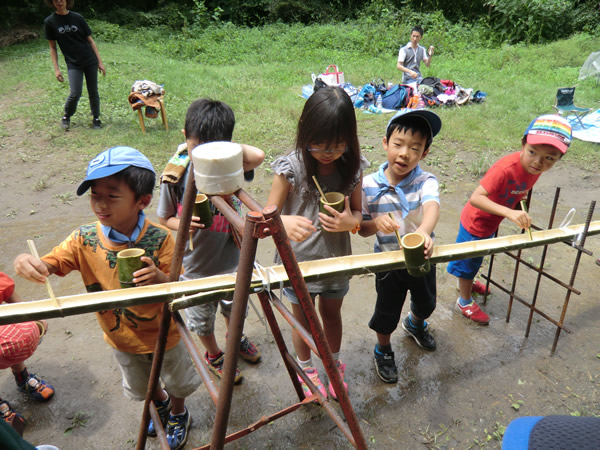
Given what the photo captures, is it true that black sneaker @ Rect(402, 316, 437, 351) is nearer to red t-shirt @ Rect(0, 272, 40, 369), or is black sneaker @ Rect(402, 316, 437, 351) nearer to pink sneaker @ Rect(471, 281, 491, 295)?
pink sneaker @ Rect(471, 281, 491, 295)

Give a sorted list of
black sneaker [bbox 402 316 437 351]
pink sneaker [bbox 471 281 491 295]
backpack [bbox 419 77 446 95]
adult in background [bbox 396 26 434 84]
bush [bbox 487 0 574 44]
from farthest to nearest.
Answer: bush [bbox 487 0 574 44] < adult in background [bbox 396 26 434 84] < backpack [bbox 419 77 446 95] < pink sneaker [bbox 471 281 491 295] < black sneaker [bbox 402 316 437 351]

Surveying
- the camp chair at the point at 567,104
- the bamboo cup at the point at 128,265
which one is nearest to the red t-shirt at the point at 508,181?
the bamboo cup at the point at 128,265

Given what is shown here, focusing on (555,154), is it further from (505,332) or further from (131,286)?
(131,286)

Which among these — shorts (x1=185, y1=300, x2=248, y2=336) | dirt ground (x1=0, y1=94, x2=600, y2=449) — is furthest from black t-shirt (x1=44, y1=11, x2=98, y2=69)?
shorts (x1=185, y1=300, x2=248, y2=336)

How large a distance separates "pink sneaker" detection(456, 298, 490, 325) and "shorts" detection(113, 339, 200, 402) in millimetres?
1997

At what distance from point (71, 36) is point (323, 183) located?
6141mm

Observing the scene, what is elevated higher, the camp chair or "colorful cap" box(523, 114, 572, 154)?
"colorful cap" box(523, 114, 572, 154)

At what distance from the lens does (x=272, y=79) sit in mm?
9883

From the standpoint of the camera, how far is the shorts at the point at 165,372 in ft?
6.76

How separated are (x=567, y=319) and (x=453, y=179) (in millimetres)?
2532

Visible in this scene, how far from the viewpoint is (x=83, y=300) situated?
159 cm

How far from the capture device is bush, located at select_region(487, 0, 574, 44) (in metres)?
14.4

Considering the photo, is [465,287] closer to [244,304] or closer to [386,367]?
[386,367]

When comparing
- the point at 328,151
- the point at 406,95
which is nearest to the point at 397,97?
the point at 406,95
